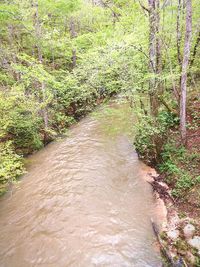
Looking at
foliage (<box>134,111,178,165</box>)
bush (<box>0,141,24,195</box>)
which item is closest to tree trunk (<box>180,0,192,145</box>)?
foliage (<box>134,111,178,165</box>)

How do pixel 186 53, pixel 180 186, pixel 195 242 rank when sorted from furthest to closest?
pixel 186 53, pixel 180 186, pixel 195 242

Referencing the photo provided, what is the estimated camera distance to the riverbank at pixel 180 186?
211 inches

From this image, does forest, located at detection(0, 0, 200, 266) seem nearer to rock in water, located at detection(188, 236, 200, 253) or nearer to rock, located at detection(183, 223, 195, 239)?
rock, located at detection(183, 223, 195, 239)

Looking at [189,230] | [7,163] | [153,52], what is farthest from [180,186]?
[7,163]

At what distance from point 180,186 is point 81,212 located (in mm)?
2870

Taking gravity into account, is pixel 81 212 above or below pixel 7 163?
below

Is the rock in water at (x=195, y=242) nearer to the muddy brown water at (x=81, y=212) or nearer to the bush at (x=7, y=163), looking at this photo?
the muddy brown water at (x=81, y=212)

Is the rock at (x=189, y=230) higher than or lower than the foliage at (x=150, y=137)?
lower

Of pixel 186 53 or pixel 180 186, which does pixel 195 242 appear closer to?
pixel 180 186

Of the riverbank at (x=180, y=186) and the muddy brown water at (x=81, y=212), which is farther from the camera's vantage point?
the muddy brown water at (x=81, y=212)

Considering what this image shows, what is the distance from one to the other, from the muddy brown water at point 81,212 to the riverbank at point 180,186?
408 millimetres

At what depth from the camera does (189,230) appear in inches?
222

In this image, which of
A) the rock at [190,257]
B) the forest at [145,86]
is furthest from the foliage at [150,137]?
Answer: the rock at [190,257]

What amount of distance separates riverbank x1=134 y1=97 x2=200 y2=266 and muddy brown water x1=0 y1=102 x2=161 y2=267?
0.41 metres
